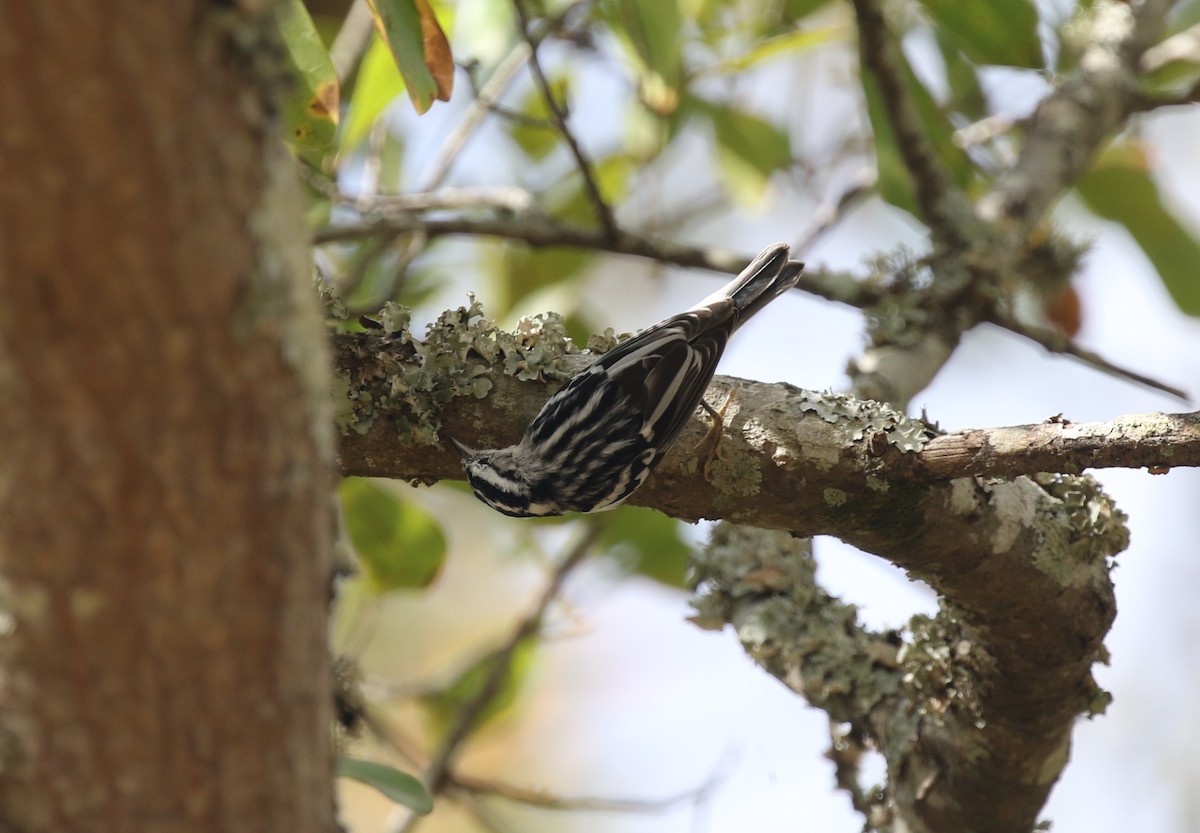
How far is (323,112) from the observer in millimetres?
2553

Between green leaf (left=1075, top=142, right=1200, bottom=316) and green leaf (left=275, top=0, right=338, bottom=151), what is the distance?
3.28 metres

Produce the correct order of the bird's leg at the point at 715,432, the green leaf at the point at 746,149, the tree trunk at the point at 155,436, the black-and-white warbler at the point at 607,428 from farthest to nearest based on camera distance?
the green leaf at the point at 746,149 < the black-and-white warbler at the point at 607,428 < the bird's leg at the point at 715,432 < the tree trunk at the point at 155,436

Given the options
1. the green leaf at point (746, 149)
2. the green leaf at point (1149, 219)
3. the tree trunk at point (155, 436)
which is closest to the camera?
the tree trunk at point (155, 436)

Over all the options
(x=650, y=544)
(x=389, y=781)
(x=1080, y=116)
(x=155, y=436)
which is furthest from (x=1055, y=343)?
(x=155, y=436)

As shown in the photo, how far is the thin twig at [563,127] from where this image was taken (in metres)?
3.02

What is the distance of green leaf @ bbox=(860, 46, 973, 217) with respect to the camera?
3686 mm

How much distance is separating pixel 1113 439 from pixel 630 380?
1.24m

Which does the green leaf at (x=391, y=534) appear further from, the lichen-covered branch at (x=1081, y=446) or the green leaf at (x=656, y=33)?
the lichen-covered branch at (x=1081, y=446)

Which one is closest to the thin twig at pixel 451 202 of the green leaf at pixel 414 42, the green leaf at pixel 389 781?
Result: the green leaf at pixel 414 42

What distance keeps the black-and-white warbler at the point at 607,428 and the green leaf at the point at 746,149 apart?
1.92m

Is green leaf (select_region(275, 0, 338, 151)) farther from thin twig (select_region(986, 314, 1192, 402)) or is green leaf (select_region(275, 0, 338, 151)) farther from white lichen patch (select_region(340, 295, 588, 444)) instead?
thin twig (select_region(986, 314, 1192, 402))

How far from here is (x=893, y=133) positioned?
3.69 m

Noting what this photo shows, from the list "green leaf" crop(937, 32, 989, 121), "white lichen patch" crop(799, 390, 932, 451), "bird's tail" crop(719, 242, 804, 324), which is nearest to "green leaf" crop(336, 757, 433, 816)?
"white lichen patch" crop(799, 390, 932, 451)

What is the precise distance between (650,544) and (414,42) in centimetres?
226
